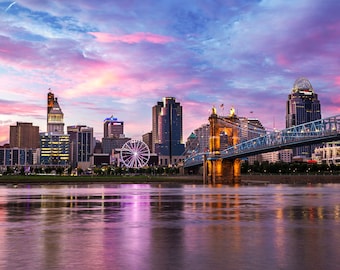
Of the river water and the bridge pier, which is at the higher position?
the bridge pier

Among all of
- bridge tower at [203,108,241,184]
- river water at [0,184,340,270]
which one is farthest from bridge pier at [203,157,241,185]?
river water at [0,184,340,270]

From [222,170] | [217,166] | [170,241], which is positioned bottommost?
[170,241]

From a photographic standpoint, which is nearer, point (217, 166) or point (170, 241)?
point (170, 241)

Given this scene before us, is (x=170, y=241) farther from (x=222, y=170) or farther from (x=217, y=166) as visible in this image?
(x=222, y=170)

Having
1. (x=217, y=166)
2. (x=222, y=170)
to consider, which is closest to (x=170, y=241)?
(x=217, y=166)

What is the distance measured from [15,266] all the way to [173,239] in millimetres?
5897

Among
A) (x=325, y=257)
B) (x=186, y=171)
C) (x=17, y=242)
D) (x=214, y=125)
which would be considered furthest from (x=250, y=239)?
(x=186, y=171)

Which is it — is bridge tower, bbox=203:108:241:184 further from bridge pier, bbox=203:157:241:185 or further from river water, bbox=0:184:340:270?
river water, bbox=0:184:340:270

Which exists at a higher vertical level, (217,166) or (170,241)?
(217,166)

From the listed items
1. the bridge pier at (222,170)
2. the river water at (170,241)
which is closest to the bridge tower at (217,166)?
the bridge pier at (222,170)

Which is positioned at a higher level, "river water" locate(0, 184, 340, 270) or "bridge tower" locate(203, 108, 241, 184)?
"bridge tower" locate(203, 108, 241, 184)

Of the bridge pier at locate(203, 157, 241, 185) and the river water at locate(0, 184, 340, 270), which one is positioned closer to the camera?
the river water at locate(0, 184, 340, 270)

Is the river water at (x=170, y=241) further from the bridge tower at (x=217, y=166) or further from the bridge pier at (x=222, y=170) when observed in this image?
the bridge pier at (x=222, y=170)

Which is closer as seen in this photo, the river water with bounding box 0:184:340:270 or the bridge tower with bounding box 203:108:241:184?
the river water with bounding box 0:184:340:270
